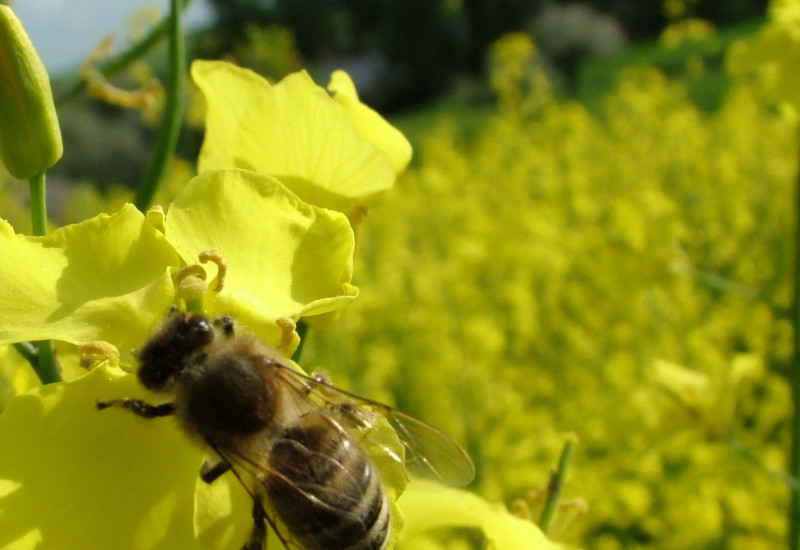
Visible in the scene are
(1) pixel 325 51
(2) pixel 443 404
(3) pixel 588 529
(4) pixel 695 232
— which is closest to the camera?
(3) pixel 588 529

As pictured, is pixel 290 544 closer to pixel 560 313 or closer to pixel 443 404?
pixel 443 404

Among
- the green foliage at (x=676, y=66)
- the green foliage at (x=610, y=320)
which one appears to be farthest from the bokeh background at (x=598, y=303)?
the green foliage at (x=676, y=66)

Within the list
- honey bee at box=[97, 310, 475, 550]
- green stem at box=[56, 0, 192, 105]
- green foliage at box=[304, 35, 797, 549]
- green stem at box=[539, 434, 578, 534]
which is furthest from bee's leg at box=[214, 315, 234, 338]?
green foliage at box=[304, 35, 797, 549]

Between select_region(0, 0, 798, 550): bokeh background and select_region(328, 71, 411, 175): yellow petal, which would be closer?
select_region(328, 71, 411, 175): yellow petal

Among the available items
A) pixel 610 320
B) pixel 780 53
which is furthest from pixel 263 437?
pixel 610 320

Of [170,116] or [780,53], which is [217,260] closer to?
[170,116]

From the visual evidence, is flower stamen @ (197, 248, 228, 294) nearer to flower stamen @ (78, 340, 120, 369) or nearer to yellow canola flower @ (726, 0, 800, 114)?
flower stamen @ (78, 340, 120, 369)

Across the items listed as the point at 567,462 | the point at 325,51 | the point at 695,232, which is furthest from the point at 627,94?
the point at 325,51
